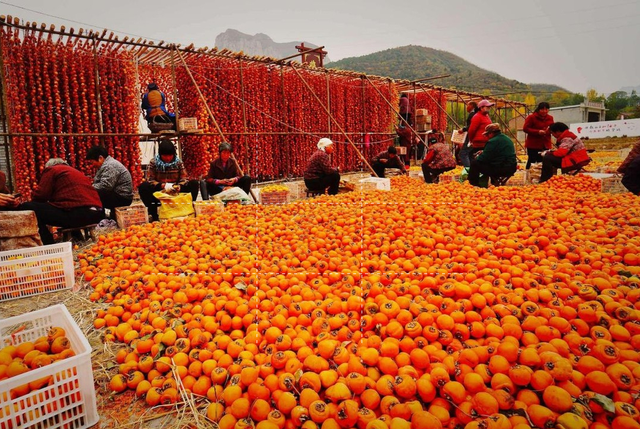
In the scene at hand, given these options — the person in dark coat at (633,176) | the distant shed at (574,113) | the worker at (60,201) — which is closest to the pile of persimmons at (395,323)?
the worker at (60,201)

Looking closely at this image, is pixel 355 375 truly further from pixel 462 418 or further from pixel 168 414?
pixel 168 414

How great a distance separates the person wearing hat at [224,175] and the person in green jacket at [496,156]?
16.9 feet

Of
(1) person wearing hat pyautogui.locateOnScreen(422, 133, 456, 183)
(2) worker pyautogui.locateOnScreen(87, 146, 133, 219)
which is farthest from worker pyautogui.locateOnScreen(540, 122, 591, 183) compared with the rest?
(2) worker pyautogui.locateOnScreen(87, 146, 133, 219)

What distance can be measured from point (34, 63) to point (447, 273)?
9139mm

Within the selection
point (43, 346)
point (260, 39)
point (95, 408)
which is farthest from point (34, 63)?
point (260, 39)

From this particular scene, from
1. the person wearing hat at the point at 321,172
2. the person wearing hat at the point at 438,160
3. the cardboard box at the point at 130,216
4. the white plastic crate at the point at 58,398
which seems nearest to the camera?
the white plastic crate at the point at 58,398

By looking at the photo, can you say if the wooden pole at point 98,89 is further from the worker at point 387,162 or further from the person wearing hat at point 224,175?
the worker at point 387,162

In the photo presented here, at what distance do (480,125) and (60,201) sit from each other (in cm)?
861

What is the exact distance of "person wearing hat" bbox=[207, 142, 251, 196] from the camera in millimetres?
7395

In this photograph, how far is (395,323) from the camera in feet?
7.12

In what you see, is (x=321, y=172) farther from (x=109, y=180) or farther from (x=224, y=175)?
(x=109, y=180)

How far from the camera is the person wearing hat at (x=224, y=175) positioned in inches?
291

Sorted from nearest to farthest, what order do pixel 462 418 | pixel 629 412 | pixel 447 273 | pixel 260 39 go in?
pixel 629 412 → pixel 462 418 → pixel 447 273 → pixel 260 39

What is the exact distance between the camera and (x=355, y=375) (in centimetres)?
183
